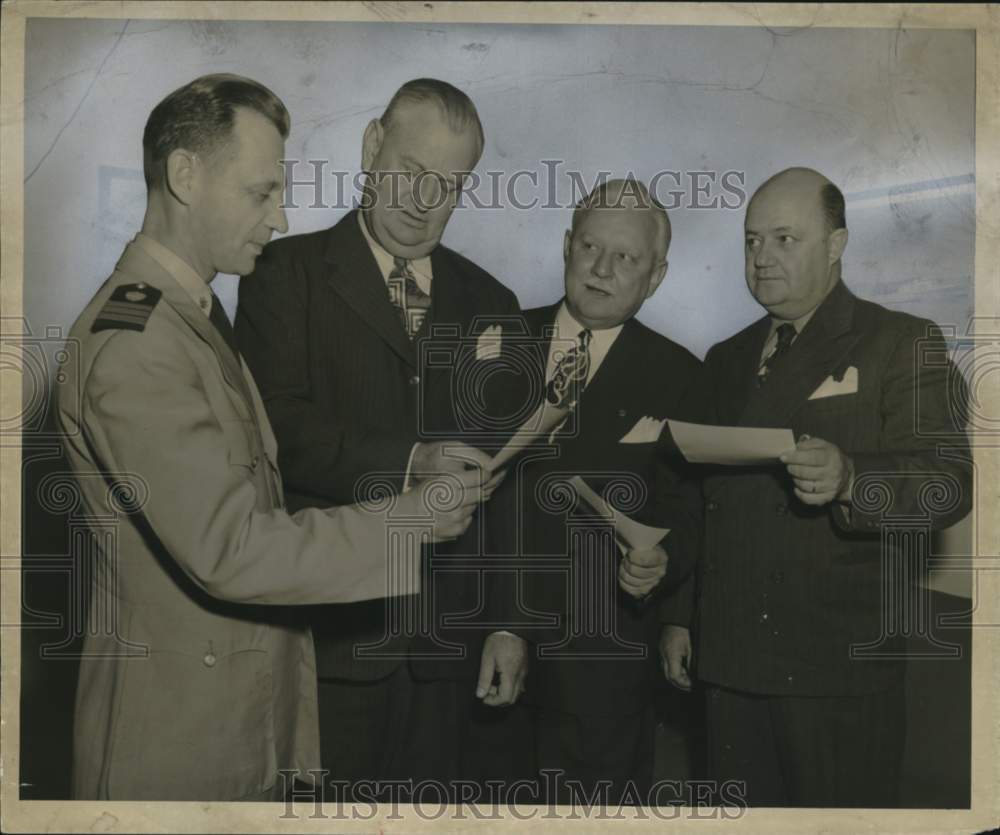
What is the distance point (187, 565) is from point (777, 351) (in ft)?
5.01

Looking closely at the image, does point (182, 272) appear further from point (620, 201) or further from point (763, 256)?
point (763, 256)

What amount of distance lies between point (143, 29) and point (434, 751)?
1.97m

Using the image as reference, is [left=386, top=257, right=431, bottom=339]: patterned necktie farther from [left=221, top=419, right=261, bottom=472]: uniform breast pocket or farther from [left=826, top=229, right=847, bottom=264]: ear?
[left=826, top=229, right=847, bottom=264]: ear

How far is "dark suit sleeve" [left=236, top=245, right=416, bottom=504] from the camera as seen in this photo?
3.20m

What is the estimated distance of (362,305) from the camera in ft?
10.6

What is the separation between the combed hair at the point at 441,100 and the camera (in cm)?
326

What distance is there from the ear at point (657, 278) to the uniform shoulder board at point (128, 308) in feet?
3.91

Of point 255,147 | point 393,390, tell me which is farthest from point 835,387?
point 255,147

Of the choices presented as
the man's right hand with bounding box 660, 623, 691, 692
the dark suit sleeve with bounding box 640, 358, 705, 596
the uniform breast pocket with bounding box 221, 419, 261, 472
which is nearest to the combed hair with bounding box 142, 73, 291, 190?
the uniform breast pocket with bounding box 221, 419, 261, 472

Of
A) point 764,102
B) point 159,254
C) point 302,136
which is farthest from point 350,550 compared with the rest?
point 764,102

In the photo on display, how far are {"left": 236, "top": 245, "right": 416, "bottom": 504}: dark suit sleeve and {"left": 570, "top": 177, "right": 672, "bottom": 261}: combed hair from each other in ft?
2.35

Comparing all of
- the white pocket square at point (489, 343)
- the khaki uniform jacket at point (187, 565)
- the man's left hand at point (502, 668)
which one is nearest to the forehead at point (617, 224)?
the white pocket square at point (489, 343)

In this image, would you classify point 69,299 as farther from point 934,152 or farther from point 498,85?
point 934,152

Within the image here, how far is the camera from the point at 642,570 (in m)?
3.26
